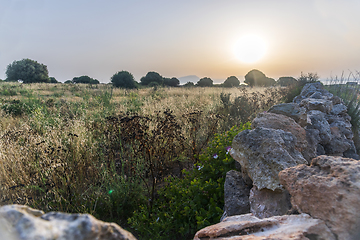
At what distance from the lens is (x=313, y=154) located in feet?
8.34

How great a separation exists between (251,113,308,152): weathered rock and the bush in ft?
2.27

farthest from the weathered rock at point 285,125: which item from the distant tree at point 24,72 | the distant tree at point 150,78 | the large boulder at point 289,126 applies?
the distant tree at point 24,72

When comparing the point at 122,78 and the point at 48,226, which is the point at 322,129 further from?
the point at 122,78

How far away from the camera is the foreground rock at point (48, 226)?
49 centimetres

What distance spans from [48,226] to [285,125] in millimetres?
2724

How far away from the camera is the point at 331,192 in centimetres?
107

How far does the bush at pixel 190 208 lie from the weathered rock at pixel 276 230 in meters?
1.04

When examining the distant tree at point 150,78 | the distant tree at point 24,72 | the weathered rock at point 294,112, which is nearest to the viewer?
the weathered rock at point 294,112

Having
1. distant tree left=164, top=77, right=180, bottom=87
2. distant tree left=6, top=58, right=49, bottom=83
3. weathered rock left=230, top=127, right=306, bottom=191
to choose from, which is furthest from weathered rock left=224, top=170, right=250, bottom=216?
distant tree left=6, top=58, right=49, bottom=83

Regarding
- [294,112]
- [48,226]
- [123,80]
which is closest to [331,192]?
[48,226]

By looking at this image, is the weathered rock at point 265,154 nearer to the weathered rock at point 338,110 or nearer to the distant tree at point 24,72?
the weathered rock at point 338,110

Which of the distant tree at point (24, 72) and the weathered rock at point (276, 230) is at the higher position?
the distant tree at point (24, 72)

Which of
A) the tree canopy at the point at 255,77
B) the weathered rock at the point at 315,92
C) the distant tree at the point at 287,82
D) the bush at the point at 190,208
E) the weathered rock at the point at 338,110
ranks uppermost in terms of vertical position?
the tree canopy at the point at 255,77

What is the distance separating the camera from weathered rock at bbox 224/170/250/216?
1.98 metres
